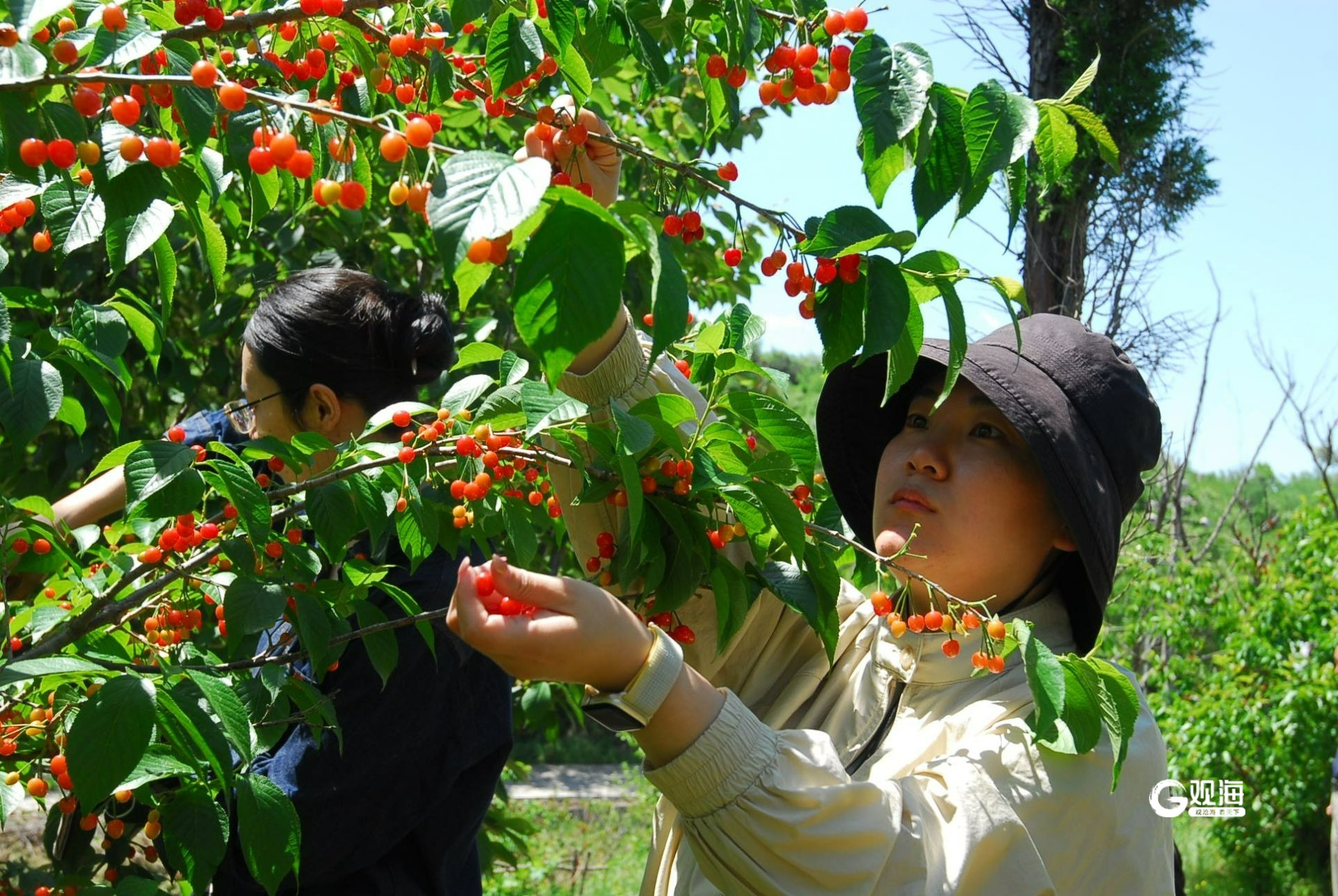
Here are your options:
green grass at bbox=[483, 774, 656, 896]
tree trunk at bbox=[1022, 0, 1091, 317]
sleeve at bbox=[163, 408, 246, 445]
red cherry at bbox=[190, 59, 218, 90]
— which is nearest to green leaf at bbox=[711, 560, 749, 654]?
red cherry at bbox=[190, 59, 218, 90]

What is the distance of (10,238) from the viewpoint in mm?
3732

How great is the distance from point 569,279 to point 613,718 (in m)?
0.57

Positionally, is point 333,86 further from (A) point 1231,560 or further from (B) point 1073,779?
(A) point 1231,560

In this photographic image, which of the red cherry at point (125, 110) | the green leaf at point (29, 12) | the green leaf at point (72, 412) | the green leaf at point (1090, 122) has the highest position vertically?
the green leaf at point (1090, 122)

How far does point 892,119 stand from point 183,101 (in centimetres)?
64

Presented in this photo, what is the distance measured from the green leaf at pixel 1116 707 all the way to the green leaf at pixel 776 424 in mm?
402

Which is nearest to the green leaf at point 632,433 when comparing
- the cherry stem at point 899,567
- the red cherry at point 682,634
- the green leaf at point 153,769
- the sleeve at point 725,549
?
the sleeve at point 725,549

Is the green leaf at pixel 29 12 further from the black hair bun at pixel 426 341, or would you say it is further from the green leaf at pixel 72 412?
the black hair bun at pixel 426 341

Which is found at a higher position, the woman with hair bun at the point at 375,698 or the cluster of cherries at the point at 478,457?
the cluster of cherries at the point at 478,457

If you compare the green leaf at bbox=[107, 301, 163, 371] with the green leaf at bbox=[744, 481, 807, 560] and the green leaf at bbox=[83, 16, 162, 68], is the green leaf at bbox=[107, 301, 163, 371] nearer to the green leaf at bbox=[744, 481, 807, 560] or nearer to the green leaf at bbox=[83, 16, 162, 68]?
the green leaf at bbox=[83, 16, 162, 68]

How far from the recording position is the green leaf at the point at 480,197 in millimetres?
836

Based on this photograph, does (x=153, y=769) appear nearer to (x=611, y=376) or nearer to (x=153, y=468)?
(x=153, y=468)

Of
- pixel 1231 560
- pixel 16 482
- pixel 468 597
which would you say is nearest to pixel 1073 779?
pixel 468 597

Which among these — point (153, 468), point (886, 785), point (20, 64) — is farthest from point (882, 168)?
point (153, 468)
